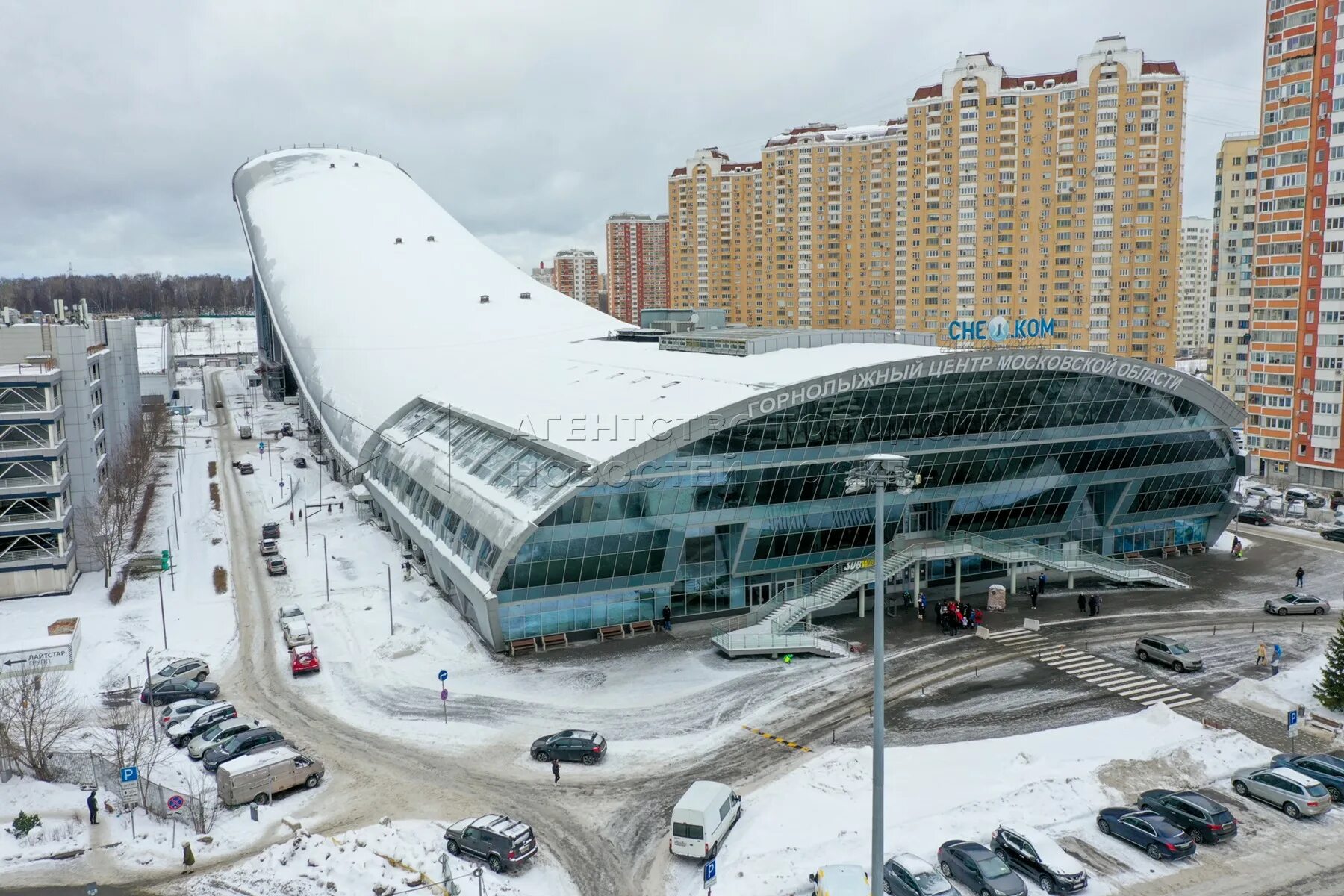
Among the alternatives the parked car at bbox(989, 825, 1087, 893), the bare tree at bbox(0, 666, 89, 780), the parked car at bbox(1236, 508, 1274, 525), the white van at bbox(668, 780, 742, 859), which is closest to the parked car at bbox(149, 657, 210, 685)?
the bare tree at bbox(0, 666, 89, 780)

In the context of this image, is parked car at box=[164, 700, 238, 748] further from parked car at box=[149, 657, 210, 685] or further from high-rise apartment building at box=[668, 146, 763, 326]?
high-rise apartment building at box=[668, 146, 763, 326]

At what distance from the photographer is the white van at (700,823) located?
28.3 metres

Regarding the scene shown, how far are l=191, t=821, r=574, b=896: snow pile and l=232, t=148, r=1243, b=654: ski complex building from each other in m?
16.6

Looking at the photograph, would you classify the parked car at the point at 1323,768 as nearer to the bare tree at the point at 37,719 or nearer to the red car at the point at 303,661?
the red car at the point at 303,661

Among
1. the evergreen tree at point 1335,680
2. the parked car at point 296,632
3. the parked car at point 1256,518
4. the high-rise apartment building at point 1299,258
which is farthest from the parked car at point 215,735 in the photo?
the high-rise apartment building at point 1299,258

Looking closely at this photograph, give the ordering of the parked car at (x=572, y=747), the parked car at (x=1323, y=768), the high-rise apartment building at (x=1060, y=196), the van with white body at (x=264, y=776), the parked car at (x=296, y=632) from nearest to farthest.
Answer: the parked car at (x=1323, y=768) → the van with white body at (x=264, y=776) → the parked car at (x=572, y=747) → the parked car at (x=296, y=632) → the high-rise apartment building at (x=1060, y=196)

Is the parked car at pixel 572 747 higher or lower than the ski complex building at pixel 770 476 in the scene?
lower

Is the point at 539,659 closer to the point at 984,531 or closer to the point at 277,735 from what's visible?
the point at 277,735

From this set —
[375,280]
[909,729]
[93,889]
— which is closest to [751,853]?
[909,729]

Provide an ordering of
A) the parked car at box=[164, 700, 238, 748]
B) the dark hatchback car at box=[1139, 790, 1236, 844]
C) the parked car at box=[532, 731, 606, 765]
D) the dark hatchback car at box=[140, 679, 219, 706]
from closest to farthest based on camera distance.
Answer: the dark hatchback car at box=[1139, 790, 1236, 844]
the parked car at box=[532, 731, 606, 765]
the parked car at box=[164, 700, 238, 748]
the dark hatchback car at box=[140, 679, 219, 706]

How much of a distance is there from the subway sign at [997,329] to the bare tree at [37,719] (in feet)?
145

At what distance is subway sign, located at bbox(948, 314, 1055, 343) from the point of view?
52.4 m

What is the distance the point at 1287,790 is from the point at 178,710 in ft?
132

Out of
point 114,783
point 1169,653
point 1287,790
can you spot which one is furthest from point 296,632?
point 1287,790
